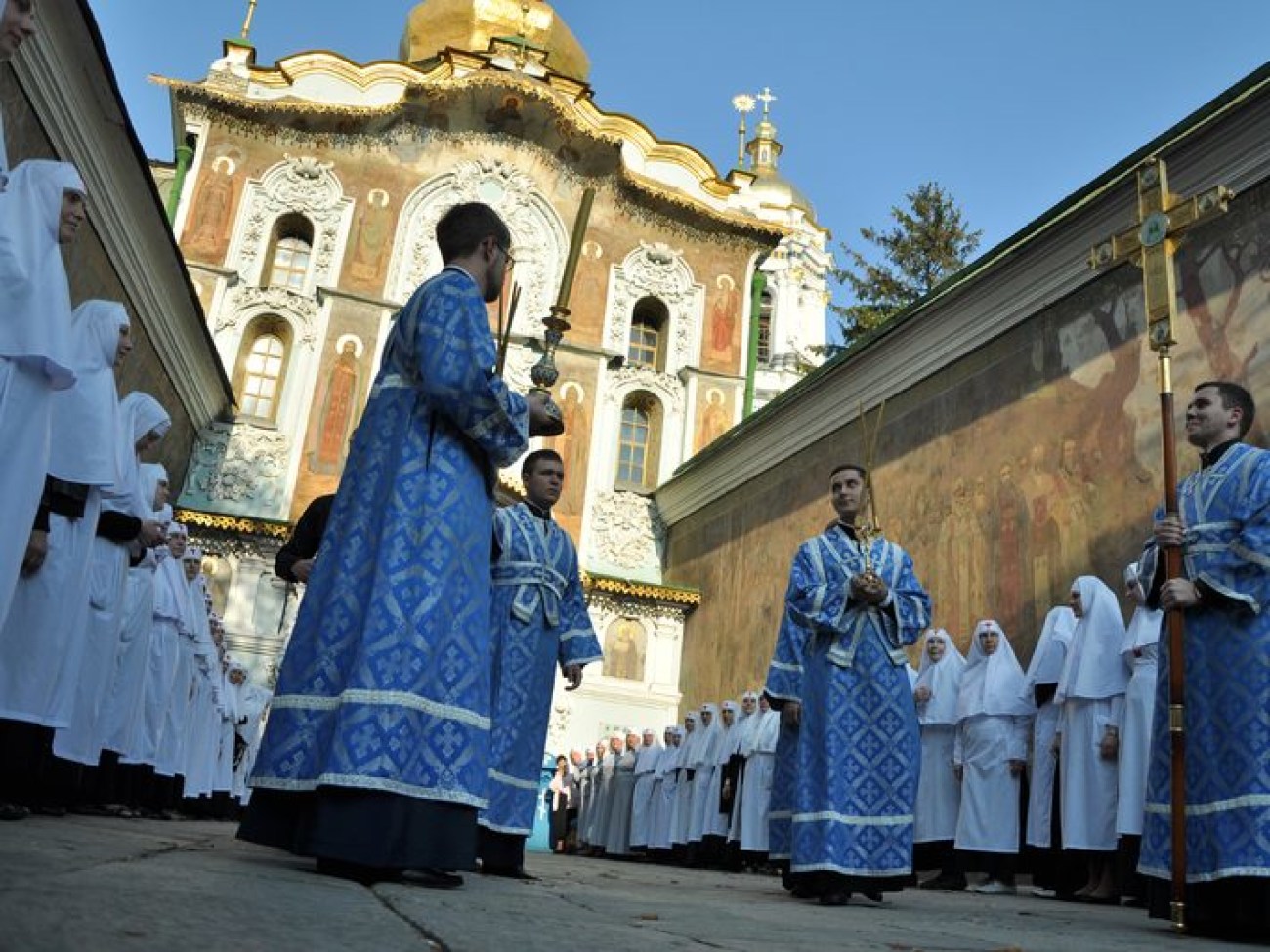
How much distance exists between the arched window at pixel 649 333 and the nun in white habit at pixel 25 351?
58.3 ft

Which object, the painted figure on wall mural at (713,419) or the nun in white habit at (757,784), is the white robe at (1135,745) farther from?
the painted figure on wall mural at (713,419)

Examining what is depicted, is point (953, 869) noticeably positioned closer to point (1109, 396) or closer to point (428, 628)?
point (1109, 396)

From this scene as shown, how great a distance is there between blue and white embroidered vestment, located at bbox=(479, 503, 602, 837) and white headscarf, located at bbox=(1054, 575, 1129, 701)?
13.3 ft

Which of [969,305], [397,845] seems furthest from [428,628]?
[969,305]

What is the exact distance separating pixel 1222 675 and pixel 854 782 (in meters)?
1.65

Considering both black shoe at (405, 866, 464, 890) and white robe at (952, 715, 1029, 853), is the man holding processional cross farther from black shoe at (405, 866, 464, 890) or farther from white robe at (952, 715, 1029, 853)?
white robe at (952, 715, 1029, 853)

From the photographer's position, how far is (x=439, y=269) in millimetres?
21250

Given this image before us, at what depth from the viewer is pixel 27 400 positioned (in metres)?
4.14

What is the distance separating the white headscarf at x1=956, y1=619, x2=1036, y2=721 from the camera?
9297 mm

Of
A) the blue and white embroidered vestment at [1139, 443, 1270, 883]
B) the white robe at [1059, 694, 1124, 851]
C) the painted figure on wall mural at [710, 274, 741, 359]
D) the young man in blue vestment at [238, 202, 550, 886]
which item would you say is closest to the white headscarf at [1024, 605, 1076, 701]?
the white robe at [1059, 694, 1124, 851]

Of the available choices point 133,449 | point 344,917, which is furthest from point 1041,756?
point 344,917

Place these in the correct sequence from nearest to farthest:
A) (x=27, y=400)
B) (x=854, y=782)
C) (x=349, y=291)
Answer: (x=27, y=400)
(x=854, y=782)
(x=349, y=291)

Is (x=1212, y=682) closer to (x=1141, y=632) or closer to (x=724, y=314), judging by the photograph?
(x=1141, y=632)

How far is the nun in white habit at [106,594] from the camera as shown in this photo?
18.7 ft
